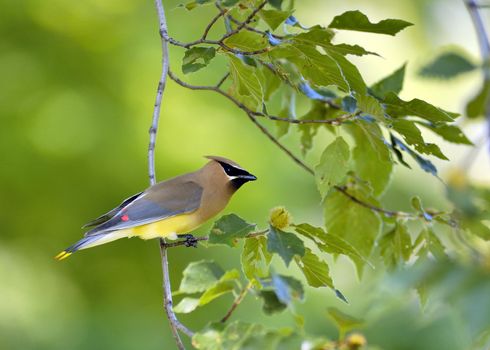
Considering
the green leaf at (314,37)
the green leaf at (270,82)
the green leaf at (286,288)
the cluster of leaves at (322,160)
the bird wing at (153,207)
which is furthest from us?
the bird wing at (153,207)

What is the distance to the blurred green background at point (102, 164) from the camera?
5.05 m

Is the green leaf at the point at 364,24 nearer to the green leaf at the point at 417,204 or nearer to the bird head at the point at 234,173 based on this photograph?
the green leaf at the point at 417,204

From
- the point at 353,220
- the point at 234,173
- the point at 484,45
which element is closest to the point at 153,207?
the point at 234,173

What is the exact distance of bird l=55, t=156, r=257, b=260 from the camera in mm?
2273

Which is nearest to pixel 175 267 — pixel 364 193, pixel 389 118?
pixel 364 193

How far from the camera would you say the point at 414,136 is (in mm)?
1698

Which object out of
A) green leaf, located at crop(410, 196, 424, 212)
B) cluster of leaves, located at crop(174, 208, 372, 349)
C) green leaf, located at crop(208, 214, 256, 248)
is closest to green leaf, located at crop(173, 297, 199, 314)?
cluster of leaves, located at crop(174, 208, 372, 349)

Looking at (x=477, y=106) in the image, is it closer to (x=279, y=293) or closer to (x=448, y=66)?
(x=448, y=66)

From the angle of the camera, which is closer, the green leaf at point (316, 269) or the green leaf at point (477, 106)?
the green leaf at point (477, 106)

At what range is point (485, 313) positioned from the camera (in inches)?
31.6

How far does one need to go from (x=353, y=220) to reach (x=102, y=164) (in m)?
3.64

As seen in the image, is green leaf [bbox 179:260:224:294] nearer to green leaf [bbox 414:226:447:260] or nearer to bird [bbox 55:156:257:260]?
green leaf [bbox 414:226:447:260]

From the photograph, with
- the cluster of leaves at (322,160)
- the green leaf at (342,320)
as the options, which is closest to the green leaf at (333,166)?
the cluster of leaves at (322,160)

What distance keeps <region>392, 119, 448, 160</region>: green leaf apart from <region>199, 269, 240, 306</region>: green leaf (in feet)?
1.70
